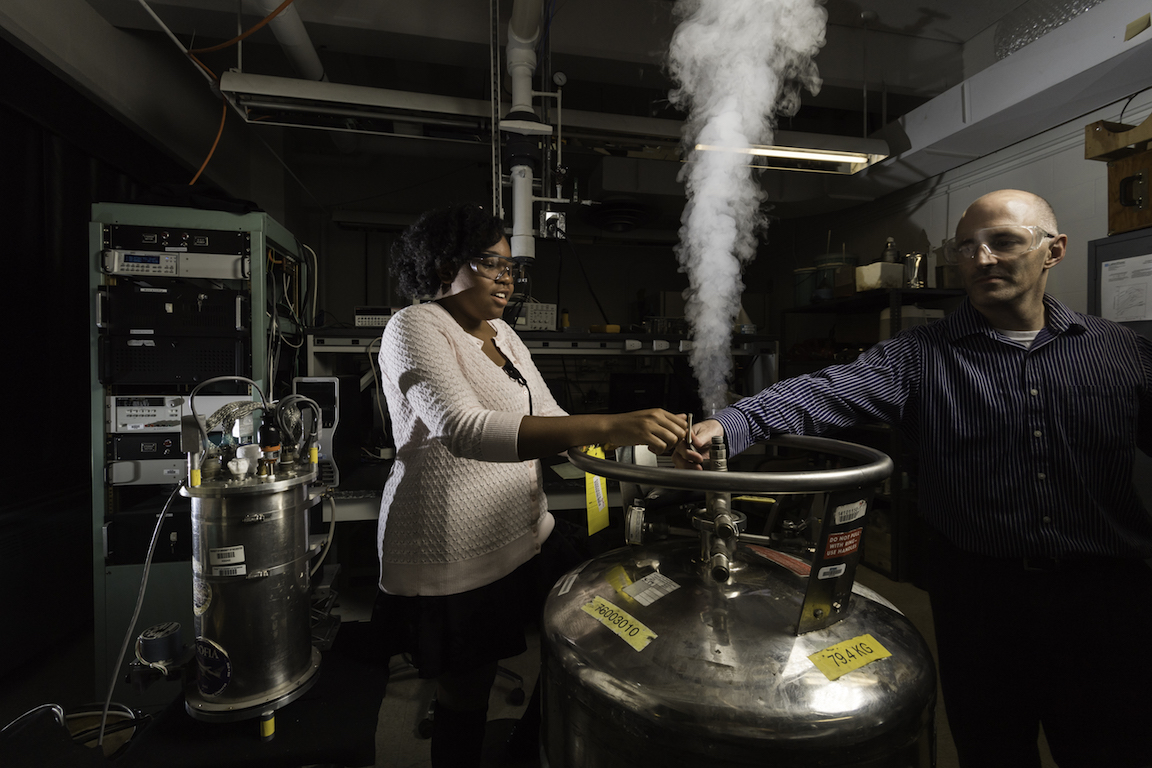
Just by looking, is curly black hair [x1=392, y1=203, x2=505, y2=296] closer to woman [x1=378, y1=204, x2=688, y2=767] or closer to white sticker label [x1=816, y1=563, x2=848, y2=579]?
woman [x1=378, y1=204, x2=688, y2=767]

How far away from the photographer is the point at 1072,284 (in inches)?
111

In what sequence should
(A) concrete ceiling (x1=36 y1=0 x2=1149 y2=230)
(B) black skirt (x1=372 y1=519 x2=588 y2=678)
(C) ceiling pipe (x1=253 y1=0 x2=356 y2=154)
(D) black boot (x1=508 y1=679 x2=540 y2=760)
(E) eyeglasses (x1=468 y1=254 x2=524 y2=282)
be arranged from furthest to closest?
(A) concrete ceiling (x1=36 y1=0 x2=1149 y2=230), (C) ceiling pipe (x1=253 y1=0 x2=356 y2=154), (D) black boot (x1=508 y1=679 x2=540 y2=760), (E) eyeglasses (x1=468 y1=254 x2=524 y2=282), (B) black skirt (x1=372 y1=519 x2=588 y2=678)

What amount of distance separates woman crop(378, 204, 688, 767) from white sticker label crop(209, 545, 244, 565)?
0.28m

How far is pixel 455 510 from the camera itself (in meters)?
1.14

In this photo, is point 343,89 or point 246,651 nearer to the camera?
point 246,651

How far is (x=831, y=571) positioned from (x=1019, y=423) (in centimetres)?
78

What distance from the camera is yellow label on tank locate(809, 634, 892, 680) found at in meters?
0.62

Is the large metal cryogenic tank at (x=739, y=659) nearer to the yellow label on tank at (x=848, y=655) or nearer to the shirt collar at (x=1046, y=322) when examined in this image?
the yellow label on tank at (x=848, y=655)

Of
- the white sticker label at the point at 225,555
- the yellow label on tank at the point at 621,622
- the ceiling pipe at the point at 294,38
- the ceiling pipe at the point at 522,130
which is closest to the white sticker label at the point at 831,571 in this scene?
the yellow label on tank at the point at 621,622

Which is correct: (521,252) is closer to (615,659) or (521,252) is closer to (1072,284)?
(615,659)

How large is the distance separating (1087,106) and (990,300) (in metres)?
2.64

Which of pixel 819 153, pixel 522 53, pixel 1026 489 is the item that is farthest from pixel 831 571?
pixel 819 153

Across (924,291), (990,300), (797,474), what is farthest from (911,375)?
(924,291)

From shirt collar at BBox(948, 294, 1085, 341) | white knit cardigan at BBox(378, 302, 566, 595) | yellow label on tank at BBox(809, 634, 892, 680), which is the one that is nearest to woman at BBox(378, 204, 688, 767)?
white knit cardigan at BBox(378, 302, 566, 595)
